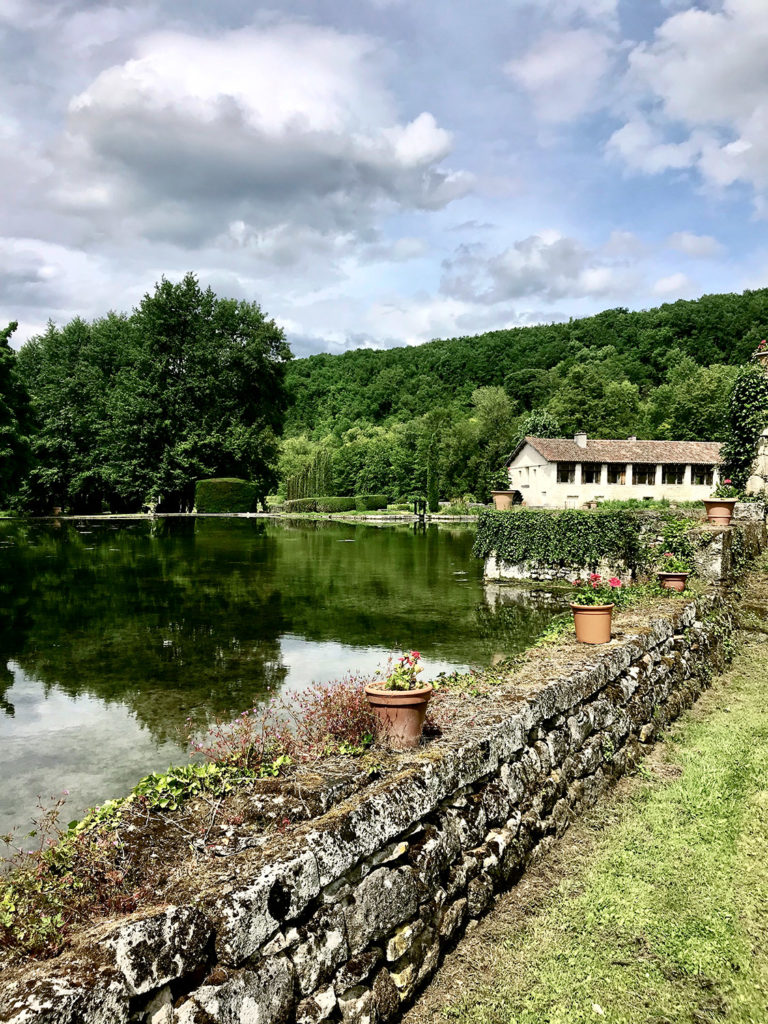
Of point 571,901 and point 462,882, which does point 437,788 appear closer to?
point 462,882

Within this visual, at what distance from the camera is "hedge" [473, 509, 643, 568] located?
1797 cm

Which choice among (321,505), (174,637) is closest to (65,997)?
(174,637)

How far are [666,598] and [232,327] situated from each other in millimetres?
48647

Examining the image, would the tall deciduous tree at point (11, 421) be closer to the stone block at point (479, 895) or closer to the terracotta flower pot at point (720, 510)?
the terracotta flower pot at point (720, 510)

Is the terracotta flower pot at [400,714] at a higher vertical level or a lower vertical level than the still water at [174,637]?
higher

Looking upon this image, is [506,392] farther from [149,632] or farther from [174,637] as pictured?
[174,637]

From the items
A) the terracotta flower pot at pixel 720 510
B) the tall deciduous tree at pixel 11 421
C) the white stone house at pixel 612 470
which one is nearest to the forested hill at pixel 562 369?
the white stone house at pixel 612 470

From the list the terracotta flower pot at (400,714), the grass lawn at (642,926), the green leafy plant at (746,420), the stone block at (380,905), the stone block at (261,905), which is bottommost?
the grass lawn at (642,926)

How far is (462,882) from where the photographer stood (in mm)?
3357

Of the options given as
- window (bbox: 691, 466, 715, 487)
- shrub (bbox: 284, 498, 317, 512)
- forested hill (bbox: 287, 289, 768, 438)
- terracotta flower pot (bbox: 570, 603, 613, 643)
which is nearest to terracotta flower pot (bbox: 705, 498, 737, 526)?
terracotta flower pot (bbox: 570, 603, 613, 643)

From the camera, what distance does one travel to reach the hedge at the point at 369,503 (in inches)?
2525

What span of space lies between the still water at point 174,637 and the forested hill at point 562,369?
37.7 meters

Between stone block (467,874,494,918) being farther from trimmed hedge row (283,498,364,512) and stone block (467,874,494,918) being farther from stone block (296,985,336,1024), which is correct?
trimmed hedge row (283,498,364,512)

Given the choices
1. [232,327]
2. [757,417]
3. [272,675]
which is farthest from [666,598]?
[232,327]
